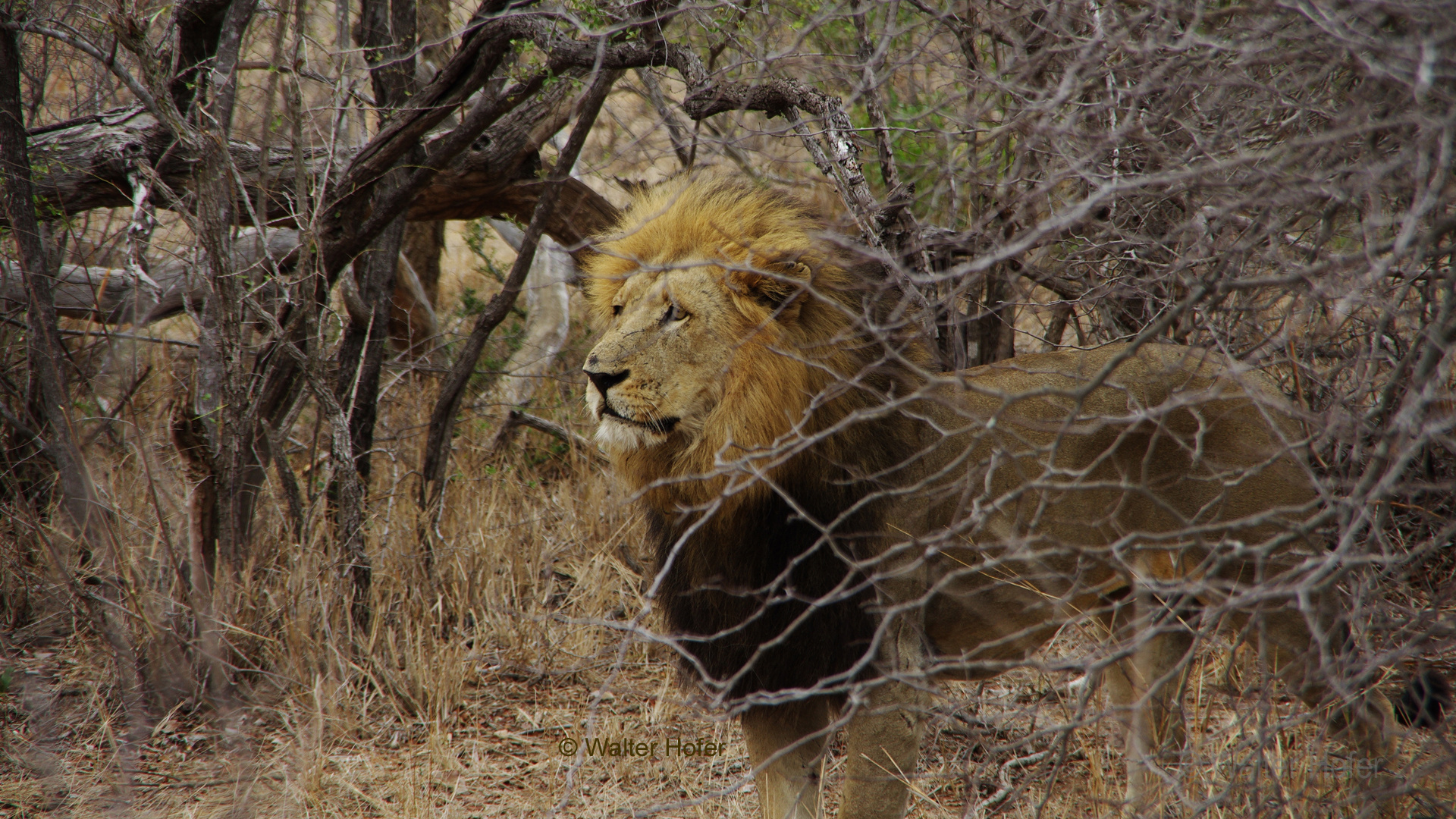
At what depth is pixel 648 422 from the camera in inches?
99.3

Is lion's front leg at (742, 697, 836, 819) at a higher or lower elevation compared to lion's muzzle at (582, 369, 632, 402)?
lower

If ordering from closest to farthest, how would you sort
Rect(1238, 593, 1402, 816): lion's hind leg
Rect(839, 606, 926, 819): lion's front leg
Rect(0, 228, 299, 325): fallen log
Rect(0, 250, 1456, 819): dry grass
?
Rect(1238, 593, 1402, 816): lion's hind leg
Rect(839, 606, 926, 819): lion's front leg
Rect(0, 250, 1456, 819): dry grass
Rect(0, 228, 299, 325): fallen log

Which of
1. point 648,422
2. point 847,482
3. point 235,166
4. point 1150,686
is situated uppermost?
point 235,166

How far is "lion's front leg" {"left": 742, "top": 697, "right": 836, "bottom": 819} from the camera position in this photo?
2820 millimetres

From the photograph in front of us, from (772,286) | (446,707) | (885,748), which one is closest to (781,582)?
(885,748)

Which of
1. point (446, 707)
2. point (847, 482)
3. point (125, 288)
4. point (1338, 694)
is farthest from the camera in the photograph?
point (125, 288)

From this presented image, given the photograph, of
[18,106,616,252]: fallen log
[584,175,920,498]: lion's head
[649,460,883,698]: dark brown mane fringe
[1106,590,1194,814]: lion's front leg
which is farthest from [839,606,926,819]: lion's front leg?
[18,106,616,252]: fallen log

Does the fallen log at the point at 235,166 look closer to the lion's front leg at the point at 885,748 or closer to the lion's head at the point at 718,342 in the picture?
the lion's head at the point at 718,342

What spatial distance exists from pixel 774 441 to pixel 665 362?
1.10 ft

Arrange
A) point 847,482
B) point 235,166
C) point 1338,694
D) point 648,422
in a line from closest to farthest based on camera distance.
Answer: point 1338,694 → point 847,482 → point 648,422 → point 235,166

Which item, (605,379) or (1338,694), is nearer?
(1338,694)

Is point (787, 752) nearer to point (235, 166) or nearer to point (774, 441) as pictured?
point (774, 441)

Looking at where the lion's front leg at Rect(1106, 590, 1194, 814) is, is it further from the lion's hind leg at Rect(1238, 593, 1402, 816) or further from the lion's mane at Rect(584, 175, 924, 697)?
the lion's mane at Rect(584, 175, 924, 697)

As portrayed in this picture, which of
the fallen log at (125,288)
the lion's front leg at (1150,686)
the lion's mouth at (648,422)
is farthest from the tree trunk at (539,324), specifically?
the lion's front leg at (1150,686)
